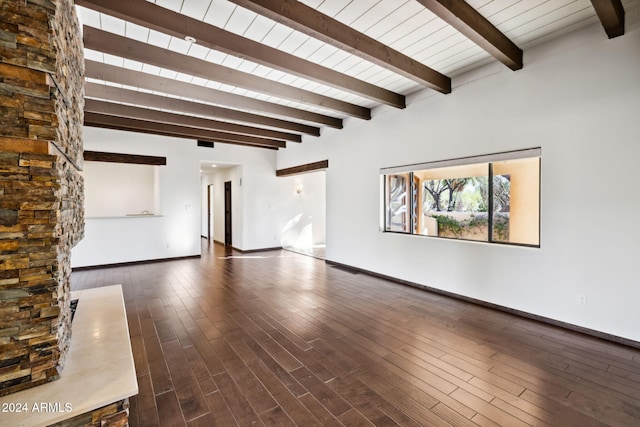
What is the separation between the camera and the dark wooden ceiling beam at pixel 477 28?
2.41 m

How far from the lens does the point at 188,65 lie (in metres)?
3.35

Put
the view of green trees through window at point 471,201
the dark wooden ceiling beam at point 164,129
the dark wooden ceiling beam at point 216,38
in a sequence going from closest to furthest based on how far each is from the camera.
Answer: the dark wooden ceiling beam at point 216,38, the view of green trees through window at point 471,201, the dark wooden ceiling beam at point 164,129

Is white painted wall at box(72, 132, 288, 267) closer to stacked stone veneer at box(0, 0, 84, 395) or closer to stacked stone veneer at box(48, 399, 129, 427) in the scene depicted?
stacked stone veneer at box(0, 0, 84, 395)

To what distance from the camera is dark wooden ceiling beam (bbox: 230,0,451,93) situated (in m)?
2.35

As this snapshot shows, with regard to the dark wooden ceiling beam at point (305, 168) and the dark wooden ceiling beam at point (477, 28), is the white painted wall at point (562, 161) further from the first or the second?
the dark wooden ceiling beam at point (305, 168)

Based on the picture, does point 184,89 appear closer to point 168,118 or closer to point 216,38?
point 168,118

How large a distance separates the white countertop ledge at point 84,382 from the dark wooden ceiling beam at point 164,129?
469 cm

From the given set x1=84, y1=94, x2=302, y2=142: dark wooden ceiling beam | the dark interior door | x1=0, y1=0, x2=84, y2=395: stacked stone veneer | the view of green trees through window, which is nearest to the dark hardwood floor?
x1=0, y1=0, x2=84, y2=395: stacked stone veneer

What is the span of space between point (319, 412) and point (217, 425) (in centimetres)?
64

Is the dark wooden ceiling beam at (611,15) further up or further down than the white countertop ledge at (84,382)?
further up

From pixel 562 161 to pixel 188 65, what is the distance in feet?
14.1

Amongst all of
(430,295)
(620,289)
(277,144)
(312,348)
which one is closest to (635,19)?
(620,289)

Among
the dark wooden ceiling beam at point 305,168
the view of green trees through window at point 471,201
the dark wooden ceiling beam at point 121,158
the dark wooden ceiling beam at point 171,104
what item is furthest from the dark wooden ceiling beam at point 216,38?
the dark wooden ceiling beam at point 121,158

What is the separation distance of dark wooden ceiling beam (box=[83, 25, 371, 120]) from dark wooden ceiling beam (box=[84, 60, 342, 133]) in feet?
2.65
